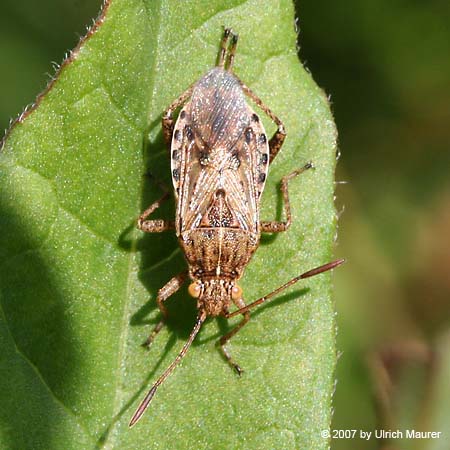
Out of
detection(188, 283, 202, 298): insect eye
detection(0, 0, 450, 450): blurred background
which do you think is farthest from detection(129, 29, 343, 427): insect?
detection(0, 0, 450, 450): blurred background

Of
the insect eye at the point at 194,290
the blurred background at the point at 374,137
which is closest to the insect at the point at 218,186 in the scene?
the insect eye at the point at 194,290

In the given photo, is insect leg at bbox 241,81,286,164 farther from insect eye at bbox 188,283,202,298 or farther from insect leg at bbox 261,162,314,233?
insect eye at bbox 188,283,202,298

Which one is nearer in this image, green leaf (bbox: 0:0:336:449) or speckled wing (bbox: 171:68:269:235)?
green leaf (bbox: 0:0:336:449)

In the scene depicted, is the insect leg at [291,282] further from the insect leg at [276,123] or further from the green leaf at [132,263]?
the insect leg at [276,123]

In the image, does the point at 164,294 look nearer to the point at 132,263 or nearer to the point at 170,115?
the point at 132,263

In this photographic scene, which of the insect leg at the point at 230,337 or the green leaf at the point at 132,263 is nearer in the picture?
the green leaf at the point at 132,263

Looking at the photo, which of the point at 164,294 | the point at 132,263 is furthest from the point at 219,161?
the point at 132,263

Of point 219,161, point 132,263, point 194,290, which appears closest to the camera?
point 132,263
